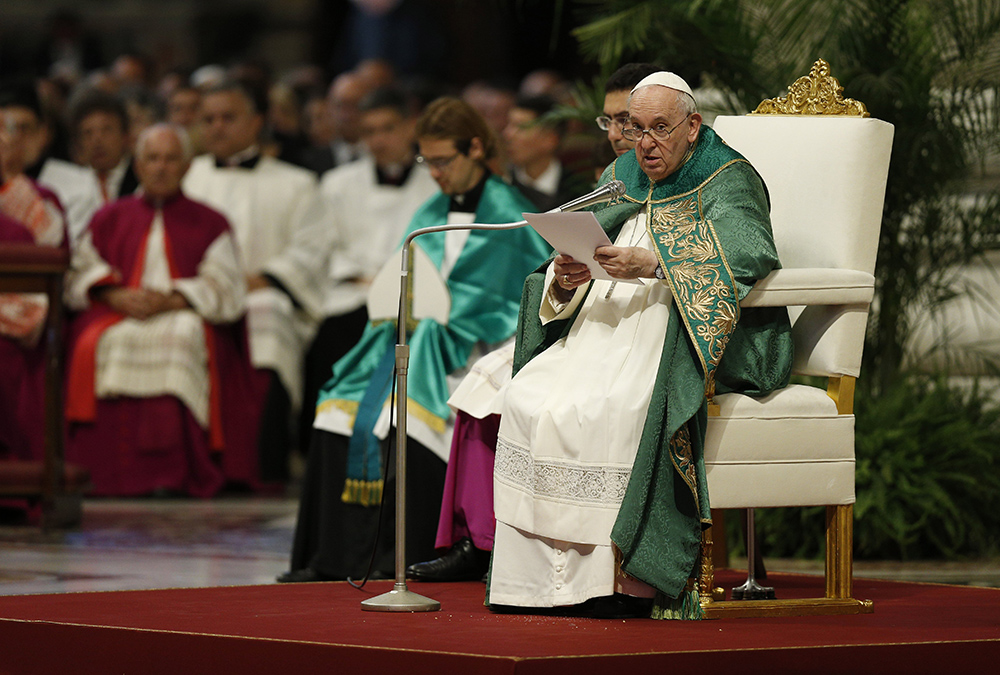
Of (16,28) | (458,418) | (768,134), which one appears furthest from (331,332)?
(16,28)

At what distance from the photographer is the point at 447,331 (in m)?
5.41

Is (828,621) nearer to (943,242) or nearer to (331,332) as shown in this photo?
(943,242)

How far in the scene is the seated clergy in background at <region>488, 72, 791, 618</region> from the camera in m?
3.80

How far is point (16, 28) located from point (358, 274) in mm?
9384

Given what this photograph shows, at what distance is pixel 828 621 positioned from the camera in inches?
151

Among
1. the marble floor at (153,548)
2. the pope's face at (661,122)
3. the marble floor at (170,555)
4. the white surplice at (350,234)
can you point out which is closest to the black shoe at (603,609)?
the pope's face at (661,122)

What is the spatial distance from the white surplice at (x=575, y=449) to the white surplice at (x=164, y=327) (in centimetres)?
500

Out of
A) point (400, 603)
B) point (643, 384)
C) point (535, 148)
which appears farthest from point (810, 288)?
point (535, 148)

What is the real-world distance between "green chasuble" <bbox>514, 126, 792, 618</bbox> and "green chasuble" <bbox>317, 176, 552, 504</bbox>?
3.69 feet

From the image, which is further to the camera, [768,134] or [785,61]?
[785,61]

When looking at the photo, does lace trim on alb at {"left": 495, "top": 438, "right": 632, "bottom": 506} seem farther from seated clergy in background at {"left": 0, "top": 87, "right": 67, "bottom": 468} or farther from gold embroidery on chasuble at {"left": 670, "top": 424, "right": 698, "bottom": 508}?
seated clergy in background at {"left": 0, "top": 87, "right": 67, "bottom": 468}

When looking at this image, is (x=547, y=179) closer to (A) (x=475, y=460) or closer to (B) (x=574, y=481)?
(A) (x=475, y=460)

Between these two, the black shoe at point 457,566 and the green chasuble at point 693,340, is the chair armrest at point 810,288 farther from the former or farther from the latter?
the black shoe at point 457,566

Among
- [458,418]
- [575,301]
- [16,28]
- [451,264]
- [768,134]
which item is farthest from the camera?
[16,28]
